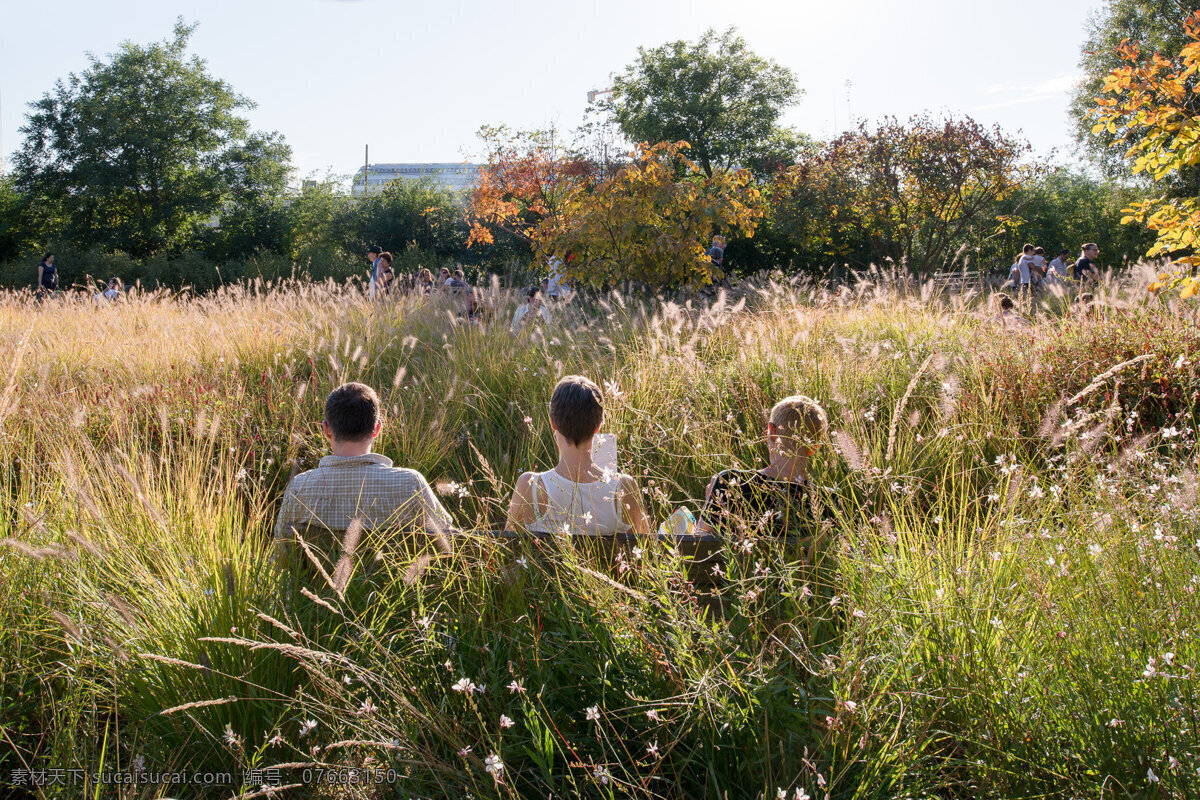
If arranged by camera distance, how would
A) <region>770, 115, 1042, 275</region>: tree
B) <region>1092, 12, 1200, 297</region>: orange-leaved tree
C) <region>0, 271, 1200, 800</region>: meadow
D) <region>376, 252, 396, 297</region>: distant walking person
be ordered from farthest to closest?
<region>770, 115, 1042, 275</region>: tree, <region>376, 252, 396, 297</region>: distant walking person, <region>1092, 12, 1200, 297</region>: orange-leaved tree, <region>0, 271, 1200, 800</region>: meadow

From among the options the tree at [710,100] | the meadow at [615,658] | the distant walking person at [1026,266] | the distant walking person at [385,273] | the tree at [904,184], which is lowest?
the meadow at [615,658]

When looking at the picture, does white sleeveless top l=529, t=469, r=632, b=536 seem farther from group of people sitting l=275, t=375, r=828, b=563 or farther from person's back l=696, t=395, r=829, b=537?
person's back l=696, t=395, r=829, b=537

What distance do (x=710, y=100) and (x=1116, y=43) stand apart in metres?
13.8

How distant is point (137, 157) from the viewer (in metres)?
29.6

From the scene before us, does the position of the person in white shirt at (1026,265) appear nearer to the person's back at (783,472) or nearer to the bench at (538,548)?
the person's back at (783,472)

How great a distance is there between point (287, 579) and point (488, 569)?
0.56 meters

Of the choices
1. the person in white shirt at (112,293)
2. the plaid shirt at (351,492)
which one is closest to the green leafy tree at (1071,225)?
the person in white shirt at (112,293)

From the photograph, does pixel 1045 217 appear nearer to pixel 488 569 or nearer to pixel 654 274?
pixel 654 274

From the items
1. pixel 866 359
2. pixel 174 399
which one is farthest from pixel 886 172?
pixel 174 399

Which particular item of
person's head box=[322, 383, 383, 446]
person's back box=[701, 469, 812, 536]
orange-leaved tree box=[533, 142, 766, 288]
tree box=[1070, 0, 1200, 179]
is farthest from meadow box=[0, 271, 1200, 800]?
tree box=[1070, 0, 1200, 179]

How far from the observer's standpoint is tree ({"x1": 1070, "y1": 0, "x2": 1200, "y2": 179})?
69.4ft

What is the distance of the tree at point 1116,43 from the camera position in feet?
69.4

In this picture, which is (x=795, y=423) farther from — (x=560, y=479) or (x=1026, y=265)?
(x=1026, y=265)

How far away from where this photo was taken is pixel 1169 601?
180 cm
